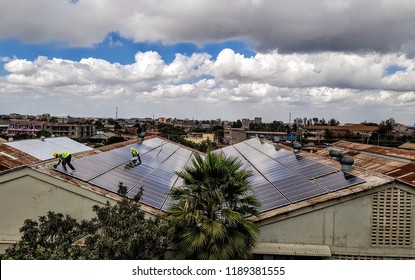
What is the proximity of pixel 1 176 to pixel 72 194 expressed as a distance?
3.18 meters

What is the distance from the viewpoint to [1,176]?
1345 centimetres

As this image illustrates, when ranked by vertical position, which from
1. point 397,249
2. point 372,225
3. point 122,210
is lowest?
point 397,249

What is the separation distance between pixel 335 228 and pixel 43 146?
105ft

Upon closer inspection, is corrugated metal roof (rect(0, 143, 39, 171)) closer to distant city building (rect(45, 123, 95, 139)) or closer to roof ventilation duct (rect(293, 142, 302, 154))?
roof ventilation duct (rect(293, 142, 302, 154))

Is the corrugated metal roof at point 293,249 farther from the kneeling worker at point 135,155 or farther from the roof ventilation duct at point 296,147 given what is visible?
the roof ventilation duct at point 296,147

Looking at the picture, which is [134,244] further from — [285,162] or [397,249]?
[285,162]

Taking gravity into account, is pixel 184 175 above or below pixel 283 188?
above

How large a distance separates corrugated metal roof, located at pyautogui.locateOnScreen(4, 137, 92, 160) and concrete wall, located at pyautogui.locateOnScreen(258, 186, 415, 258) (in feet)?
81.6

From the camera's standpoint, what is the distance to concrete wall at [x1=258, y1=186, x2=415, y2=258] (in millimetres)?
12461

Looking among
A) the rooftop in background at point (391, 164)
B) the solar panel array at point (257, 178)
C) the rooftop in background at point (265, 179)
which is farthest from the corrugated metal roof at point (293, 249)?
the rooftop in background at point (391, 164)

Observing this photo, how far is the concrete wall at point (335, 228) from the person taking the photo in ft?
40.9

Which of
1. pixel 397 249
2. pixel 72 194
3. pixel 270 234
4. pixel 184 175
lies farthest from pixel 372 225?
pixel 72 194

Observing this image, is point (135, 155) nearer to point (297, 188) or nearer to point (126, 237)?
point (297, 188)

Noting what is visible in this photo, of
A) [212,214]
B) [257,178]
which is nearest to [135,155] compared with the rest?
[257,178]
